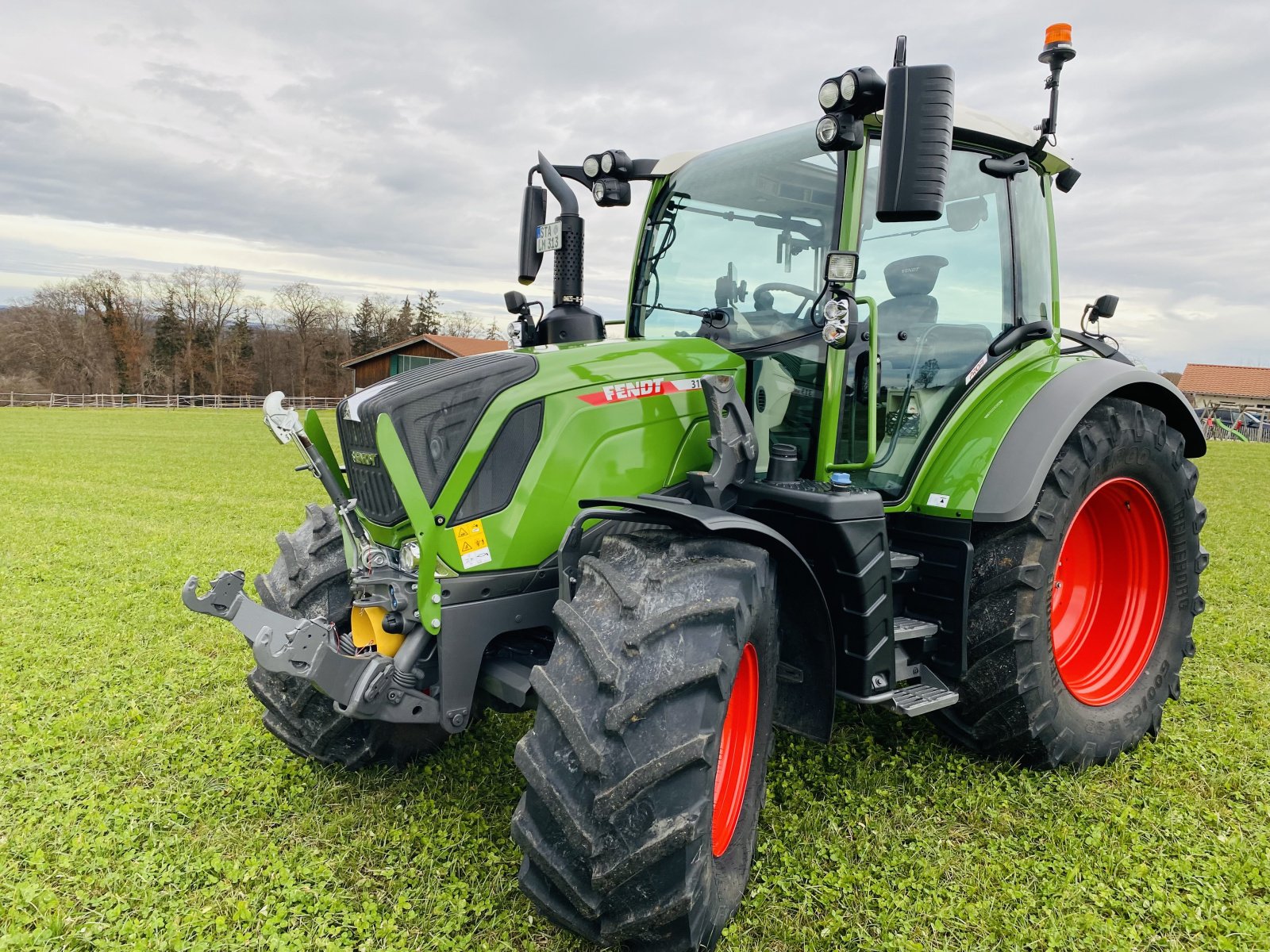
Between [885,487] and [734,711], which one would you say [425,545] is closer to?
[734,711]

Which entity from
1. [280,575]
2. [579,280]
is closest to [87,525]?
[280,575]

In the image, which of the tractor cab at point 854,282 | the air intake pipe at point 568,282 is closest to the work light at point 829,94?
the tractor cab at point 854,282

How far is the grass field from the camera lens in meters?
2.52

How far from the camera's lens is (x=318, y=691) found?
10.1ft

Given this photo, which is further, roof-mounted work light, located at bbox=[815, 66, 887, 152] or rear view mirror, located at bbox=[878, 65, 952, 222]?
roof-mounted work light, located at bbox=[815, 66, 887, 152]

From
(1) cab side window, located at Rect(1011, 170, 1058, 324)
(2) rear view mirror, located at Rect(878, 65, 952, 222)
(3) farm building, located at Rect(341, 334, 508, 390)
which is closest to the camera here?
(2) rear view mirror, located at Rect(878, 65, 952, 222)

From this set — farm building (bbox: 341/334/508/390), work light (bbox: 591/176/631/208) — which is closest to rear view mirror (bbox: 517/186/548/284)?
work light (bbox: 591/176/631/208)

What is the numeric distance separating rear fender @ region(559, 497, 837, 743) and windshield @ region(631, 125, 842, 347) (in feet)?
3.10

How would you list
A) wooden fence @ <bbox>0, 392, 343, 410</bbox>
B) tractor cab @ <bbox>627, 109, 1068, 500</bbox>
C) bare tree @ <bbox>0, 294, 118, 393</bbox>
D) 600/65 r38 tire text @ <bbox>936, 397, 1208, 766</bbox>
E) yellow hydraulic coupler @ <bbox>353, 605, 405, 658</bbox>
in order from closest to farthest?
yellow hydraulic coupler @ <bbox>353, 605, 405, 658</bbox> < tractor cab @ <bbox>627, 109, 1068, 500</bbox> < 600/65 r38 tire text @ <bbox>936, 397, 1208, 766</bbox> < wooden fence @ <bbox>0, 392, 343, 410</bbox> < bare tree @ <bbox>0, 294, 118, 393</bbox>

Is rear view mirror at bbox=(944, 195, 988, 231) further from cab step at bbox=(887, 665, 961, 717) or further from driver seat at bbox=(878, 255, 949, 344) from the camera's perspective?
cab step at bbox=(887, 665, 961, 717)

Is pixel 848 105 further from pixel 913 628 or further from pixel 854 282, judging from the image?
A: pixel 913 628

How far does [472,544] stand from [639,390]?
0.76 m

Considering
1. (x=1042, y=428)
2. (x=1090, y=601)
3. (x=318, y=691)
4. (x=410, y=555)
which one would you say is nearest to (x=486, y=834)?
(x=318, y=691)

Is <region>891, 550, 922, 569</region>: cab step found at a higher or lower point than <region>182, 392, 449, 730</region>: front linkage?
higher
